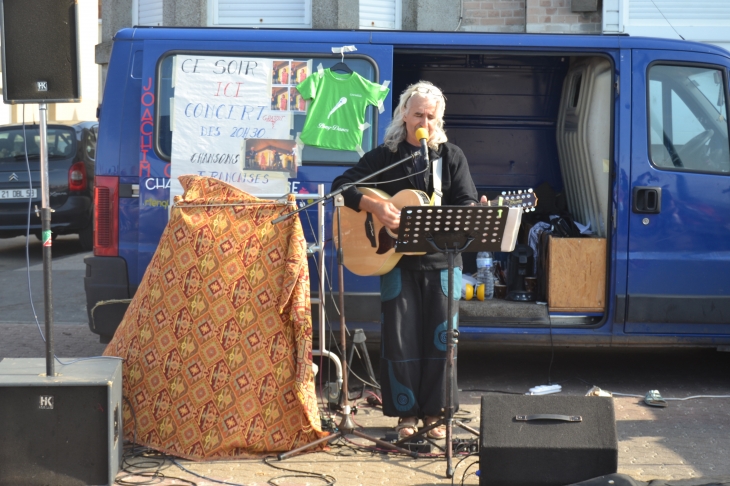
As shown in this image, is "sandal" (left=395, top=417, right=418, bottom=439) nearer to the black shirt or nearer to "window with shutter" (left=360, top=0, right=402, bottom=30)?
the black shirt

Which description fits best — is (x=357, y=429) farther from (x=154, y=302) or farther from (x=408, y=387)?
(x=154, y=302)

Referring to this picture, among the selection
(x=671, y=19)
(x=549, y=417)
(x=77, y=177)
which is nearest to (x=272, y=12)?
(x=77, y=177)

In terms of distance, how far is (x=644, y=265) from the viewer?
18.9 ft

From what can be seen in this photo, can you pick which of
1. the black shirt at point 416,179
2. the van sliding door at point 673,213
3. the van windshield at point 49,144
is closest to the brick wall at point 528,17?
the van sliding door at point 673,213

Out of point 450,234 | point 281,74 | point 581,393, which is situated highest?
point 281,74

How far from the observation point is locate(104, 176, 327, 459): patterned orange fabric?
4.62 meters

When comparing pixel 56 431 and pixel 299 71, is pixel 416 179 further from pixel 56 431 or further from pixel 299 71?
pixel 56 431

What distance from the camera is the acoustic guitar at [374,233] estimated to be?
4766 millimetres

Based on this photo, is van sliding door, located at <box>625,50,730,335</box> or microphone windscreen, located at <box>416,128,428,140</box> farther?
van sliding door, located at <box>625,50,730,335</box>

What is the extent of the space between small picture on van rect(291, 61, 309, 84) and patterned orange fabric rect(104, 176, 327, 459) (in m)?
1.19

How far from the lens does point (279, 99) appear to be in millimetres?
5672

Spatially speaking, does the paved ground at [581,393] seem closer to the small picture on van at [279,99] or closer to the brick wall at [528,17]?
the small picture on van at [279,99]

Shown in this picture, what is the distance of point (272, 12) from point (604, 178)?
5.96m

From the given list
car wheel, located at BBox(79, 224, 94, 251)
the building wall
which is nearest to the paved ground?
car wheel, located at BBox(79, 224, 94, 251)
